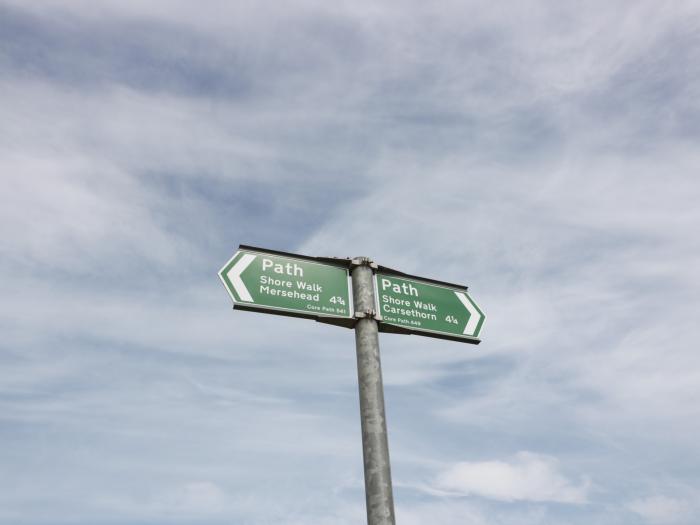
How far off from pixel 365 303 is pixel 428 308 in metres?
0.81

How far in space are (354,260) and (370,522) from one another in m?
2.30

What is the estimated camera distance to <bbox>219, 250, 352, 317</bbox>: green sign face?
5000 mm

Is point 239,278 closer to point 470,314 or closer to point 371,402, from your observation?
point 371,402

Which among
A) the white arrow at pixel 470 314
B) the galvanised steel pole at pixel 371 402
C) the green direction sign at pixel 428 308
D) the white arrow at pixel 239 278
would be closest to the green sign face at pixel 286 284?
the white arrow at pixel 239 278

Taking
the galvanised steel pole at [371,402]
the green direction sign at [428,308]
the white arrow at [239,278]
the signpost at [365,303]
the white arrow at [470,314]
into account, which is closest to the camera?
the galvanised steel pole at [371,402]

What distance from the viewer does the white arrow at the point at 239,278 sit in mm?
4941

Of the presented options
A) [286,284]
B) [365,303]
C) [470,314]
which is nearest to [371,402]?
[365,303]

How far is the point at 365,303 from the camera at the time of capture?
525 centimetres

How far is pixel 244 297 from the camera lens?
4.94 metres

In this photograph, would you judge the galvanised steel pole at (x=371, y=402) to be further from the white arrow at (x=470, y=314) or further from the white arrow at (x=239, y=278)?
the white arrow at (x=470, y=314)

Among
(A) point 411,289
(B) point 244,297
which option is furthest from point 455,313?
(B) point 244,297

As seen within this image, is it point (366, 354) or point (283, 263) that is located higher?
point (283, 263)

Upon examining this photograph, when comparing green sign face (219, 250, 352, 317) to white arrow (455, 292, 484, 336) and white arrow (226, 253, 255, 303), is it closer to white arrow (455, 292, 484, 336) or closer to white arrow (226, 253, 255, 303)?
white arrow (226, 253, 255, 303)

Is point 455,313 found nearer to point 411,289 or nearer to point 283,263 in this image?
point 411,289
